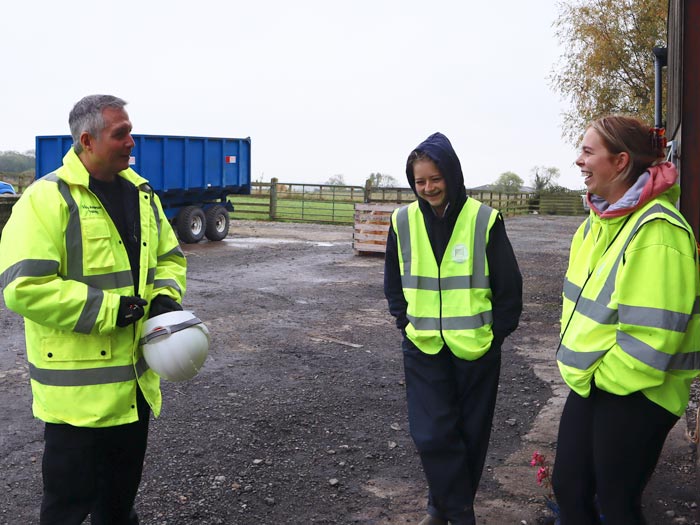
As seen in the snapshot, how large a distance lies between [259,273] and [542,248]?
8.54m

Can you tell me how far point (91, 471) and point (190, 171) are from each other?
16.2m

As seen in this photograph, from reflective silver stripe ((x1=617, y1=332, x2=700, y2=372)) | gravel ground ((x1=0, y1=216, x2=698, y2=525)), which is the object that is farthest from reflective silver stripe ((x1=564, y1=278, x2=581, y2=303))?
gravel ground ((x1=0, y1=216, x2=698, y2=525))

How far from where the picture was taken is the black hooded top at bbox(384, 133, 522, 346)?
3270mm

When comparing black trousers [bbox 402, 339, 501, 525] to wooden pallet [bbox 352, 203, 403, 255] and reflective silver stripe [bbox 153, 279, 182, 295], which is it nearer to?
reflective silver stripe [bbox 153, 279, 182, 295]

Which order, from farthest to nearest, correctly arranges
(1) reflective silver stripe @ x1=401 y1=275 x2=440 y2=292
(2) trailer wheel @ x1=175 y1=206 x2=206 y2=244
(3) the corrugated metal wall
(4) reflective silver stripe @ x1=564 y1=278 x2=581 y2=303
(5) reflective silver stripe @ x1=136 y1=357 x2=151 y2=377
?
(2) trailer wheel @ x1=175 y1=206 x2=206 y2=244 < (3) the corrugated metal wall < (1) reflective silver stripe @ x1=401 y1=275 x2=440 y2=292 < (5) reflective silver stripe @ x1=136 y1=357 x2=151 y2=377 < (4) reflective silver stripe @ x1=564 y1=278 x2=581 y2=303

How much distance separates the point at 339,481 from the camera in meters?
4.23

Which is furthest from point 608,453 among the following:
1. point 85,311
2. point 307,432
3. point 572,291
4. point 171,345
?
point 307,432

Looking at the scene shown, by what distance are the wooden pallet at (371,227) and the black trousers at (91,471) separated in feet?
41.0

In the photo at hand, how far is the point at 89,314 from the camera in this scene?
275 centimetres

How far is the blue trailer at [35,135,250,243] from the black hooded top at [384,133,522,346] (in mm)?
14168

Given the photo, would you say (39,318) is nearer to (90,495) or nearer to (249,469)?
(90,495)

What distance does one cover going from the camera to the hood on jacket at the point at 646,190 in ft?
8.36

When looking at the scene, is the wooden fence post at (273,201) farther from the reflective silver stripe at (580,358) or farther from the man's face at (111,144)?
the reflective silver stripe at (580,358)

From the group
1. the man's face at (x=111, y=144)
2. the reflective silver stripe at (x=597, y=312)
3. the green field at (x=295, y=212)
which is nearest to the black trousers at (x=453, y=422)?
the reflective silver stripe at (x=597, y=312)
